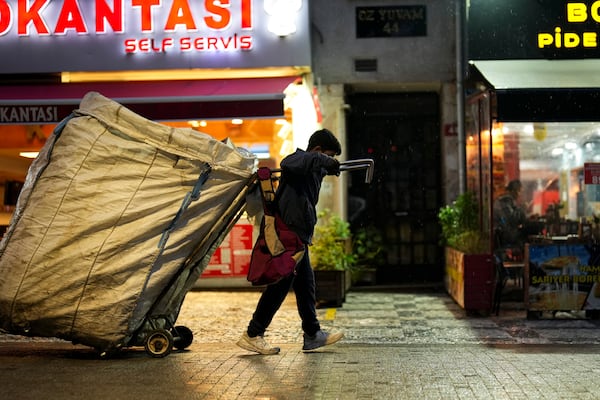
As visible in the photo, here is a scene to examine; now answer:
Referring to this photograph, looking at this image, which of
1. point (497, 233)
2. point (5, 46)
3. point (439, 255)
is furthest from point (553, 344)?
point (5, 46)

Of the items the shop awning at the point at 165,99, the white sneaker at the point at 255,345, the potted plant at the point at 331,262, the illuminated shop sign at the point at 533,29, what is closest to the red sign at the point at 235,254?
the potted plant at the point at 331,262

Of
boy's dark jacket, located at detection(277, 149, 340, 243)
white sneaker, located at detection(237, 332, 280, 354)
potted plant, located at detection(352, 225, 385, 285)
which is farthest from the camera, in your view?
potted plant, located at detection(352, 225, 385, 285)

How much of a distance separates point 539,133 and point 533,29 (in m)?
2.19

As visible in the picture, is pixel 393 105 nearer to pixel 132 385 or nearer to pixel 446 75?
pixel 446 75

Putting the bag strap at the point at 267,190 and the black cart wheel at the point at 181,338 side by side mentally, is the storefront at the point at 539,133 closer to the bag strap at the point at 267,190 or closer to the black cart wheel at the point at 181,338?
the bag strap at the point at 267,190

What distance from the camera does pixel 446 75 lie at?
1255cm

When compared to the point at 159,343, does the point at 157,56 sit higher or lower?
higher

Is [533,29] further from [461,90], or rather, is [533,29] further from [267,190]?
[267,190]

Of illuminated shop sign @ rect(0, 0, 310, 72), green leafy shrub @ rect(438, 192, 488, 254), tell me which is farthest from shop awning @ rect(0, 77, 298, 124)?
green leafy shrub @ rect(438, 192, 488, 254)

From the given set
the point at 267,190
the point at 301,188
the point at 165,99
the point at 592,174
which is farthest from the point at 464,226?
the point at 267,190

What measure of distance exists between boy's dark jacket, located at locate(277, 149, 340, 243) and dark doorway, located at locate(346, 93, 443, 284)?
6.22 meters

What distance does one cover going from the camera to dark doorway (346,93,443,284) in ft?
44.1

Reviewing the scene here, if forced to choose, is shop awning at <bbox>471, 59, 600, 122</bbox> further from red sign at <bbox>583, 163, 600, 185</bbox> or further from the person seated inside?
the person seated inside

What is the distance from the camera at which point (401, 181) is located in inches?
529
